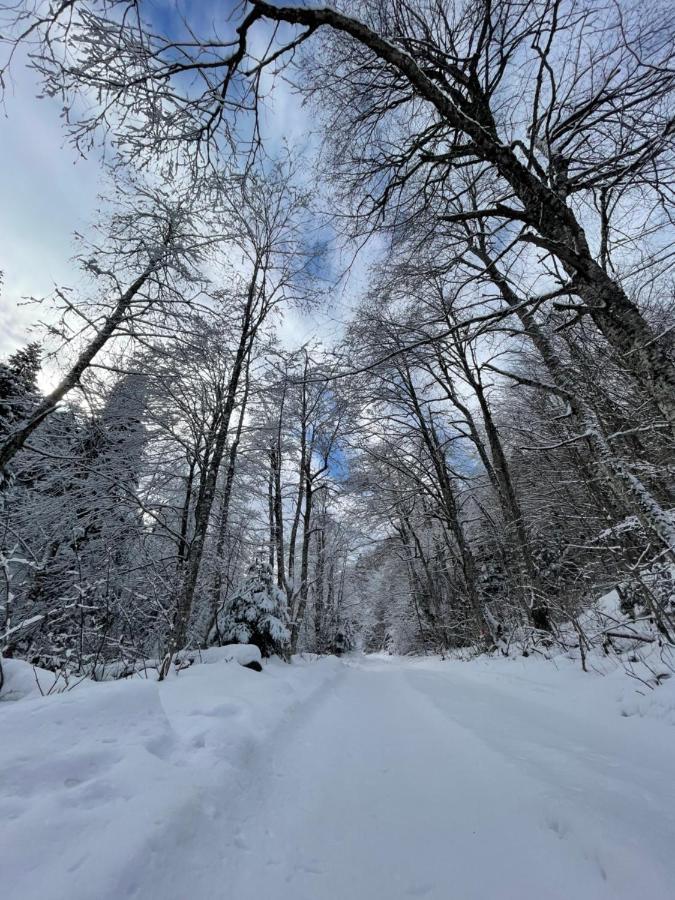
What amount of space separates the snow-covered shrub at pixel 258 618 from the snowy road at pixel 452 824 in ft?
17.0

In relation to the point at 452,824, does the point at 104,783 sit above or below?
above

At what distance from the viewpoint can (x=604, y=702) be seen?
9.46ft

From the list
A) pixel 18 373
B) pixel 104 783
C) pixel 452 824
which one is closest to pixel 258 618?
pixel 104 783

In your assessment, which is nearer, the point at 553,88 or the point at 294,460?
the point at 553,88

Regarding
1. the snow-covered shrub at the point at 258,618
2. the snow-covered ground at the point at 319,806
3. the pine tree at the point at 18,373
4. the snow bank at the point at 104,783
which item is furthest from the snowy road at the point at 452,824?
the pine tree at the point at 18,373

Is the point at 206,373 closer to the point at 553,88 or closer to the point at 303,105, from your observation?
the point at 303,105

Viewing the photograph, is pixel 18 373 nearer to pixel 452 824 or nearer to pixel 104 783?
pixel 104 783

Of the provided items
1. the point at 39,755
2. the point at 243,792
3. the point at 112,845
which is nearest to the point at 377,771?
the point at 243,792

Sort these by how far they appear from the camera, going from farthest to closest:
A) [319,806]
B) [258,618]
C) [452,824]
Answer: [258,618], [319,806], [452,824]

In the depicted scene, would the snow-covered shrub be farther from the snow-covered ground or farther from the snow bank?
the snow bank

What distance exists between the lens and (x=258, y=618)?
7.47 m

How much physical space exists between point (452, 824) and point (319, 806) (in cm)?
70

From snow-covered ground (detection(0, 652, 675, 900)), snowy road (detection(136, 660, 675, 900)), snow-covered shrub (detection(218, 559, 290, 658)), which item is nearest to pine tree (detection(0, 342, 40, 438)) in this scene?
snow-covered shrub (detection(218, 559, 290, 658))

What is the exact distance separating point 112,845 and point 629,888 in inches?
64.3
